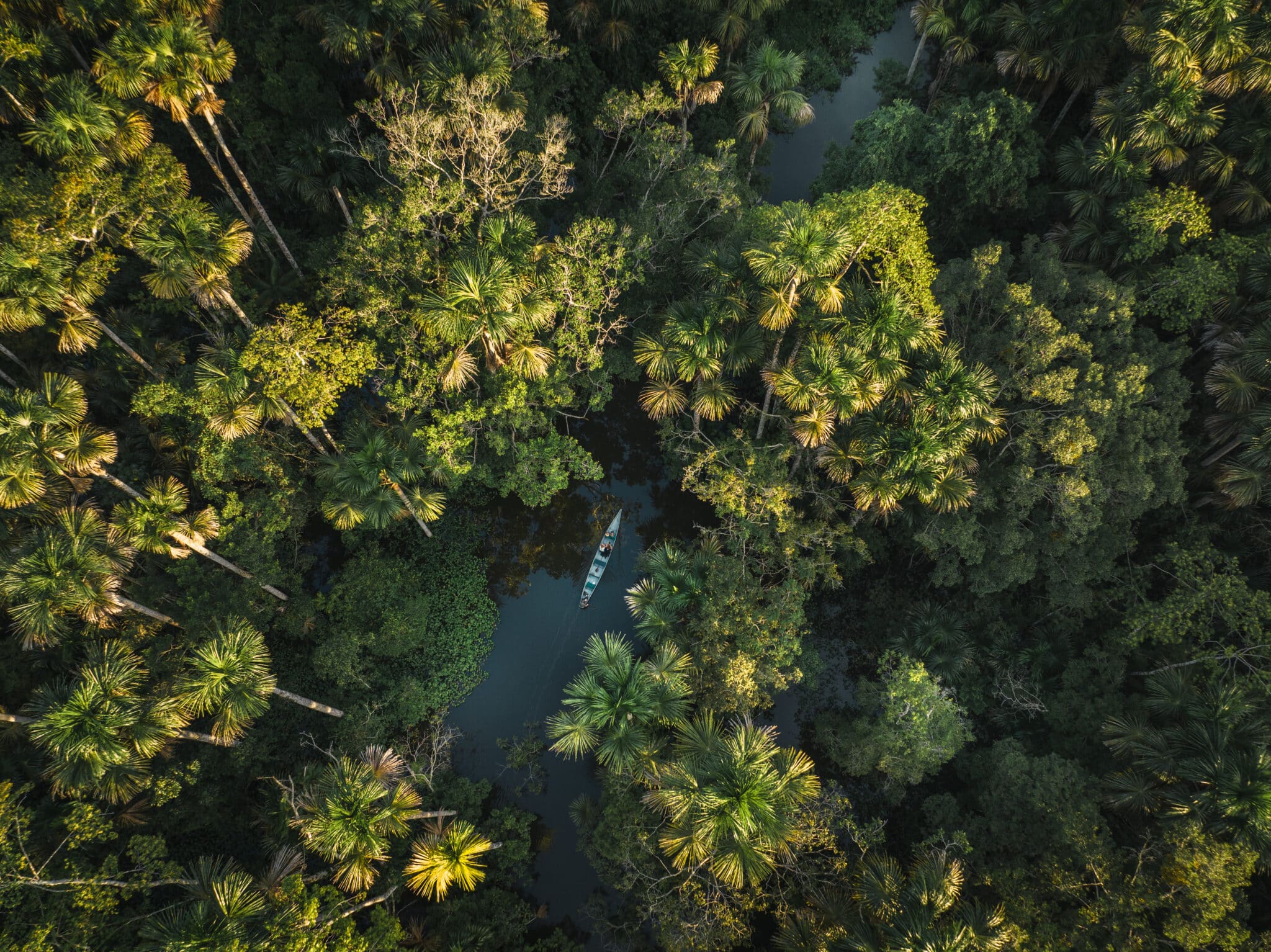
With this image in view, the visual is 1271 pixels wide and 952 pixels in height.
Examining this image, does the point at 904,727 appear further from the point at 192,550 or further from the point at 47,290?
the point at 47,290

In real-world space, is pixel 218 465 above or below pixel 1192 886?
above

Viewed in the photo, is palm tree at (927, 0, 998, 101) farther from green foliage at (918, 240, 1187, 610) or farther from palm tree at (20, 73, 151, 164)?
palm tree at (20, 73, 151, 164)

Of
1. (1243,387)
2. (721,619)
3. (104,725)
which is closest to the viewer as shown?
(104,725)

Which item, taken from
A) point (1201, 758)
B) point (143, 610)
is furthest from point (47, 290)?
point (1201, 758)

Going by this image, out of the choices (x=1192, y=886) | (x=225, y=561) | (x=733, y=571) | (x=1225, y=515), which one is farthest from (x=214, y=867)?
(x=1225, y=515)

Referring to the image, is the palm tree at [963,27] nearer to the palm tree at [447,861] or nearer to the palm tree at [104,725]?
the palm tree at [447,861]

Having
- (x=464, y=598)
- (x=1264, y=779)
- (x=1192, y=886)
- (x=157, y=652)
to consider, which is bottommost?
(x=1192, y=886)

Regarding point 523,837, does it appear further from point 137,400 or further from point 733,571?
point 137,400
